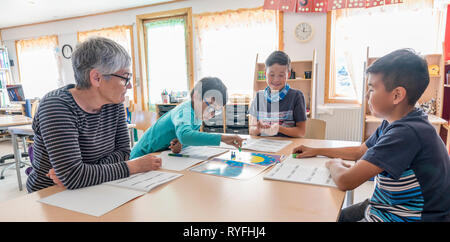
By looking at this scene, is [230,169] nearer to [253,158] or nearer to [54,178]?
[253,158]

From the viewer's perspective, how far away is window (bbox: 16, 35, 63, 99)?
652cm

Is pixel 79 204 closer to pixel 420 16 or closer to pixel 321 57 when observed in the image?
pixel 321 57

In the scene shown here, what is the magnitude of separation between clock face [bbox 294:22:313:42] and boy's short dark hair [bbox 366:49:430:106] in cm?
356

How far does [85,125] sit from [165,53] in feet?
15.1

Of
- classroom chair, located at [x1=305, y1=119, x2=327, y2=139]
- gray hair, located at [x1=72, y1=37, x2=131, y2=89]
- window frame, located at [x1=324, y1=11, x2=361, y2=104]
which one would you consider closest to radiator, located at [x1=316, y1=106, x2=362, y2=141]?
window frame, located at [x1=324, y1=11, x2=361, y2=104]

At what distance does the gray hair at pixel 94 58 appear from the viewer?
1059 millimetres

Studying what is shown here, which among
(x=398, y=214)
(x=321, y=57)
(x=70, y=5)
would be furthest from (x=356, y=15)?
(x=70, y=5)

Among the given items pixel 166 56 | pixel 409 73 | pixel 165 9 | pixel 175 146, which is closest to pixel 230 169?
pixel 175 146

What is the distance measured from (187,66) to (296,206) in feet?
15.5

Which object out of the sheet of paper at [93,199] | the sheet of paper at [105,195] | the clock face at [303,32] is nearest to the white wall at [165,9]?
the clock face at [303,32]

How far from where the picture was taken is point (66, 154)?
99 centimetres

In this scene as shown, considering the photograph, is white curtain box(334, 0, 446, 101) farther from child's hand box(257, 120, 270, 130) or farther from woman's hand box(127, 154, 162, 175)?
woman's hand box(127, 154, 162, 175)

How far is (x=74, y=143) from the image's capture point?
102 cm
